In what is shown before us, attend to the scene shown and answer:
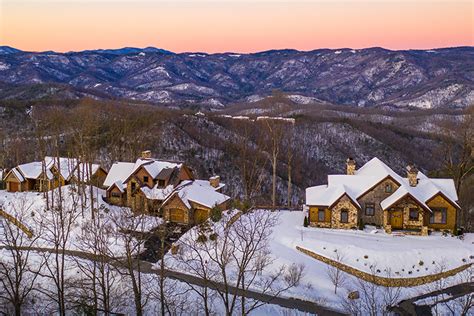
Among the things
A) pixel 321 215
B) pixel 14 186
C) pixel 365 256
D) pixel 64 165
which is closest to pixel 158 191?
pixel 321 215

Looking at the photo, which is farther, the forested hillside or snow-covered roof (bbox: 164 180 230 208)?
the forested hillside

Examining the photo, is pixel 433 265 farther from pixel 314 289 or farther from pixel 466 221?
pixel 466 221

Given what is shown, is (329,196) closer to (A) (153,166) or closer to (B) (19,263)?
(A) (153,166)

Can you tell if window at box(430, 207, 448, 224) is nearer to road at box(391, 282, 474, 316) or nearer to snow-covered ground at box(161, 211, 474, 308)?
snow-covered ground at box(161, 211, 474, 308)

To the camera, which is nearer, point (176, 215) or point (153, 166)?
point (176, 215)

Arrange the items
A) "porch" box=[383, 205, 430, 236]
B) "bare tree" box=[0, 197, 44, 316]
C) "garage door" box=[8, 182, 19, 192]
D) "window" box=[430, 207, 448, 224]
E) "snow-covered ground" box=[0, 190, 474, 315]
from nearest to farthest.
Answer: "bare tree" box=[0, 197, 44, 316] → "snow-covered ground" box=[0, 190, 474, 315] → "porch" box=[383, 205, 430, 236] → "window" box=[430, 207, 448, 224] → "garage door" box=[8, 182, 19, 192]

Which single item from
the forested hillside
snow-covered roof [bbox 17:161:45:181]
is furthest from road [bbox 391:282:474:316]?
snow-covered roof [bbox 17:161:45:181]

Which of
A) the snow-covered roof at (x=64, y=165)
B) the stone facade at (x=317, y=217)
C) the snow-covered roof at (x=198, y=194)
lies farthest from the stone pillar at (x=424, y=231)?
the snow-covered roof at (x=64, y=165)
